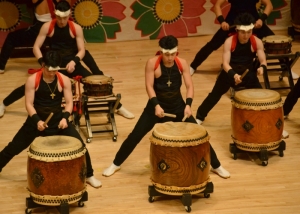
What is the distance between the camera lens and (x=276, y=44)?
8.24 m

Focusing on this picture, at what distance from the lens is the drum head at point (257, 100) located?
6.49 metres

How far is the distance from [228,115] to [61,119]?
244cm

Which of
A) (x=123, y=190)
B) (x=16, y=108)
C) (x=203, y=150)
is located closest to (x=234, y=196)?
(x=203, y=150)

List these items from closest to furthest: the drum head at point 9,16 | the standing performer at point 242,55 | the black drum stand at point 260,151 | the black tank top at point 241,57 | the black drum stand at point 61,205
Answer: the black drum stand at point 61,205 < the black drum stand at point 260,151 < the standing performer at point 242,55 < the black tank top at point 241,57 < the drum head at point 9,16

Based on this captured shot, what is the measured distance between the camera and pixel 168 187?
230 inches

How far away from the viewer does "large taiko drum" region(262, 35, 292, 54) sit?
27.0ft

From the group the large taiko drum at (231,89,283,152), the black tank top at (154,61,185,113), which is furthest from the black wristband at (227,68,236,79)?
the black tank top at (154,61,185,113)

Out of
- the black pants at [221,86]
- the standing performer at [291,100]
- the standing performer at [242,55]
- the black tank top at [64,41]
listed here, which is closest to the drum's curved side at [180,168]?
the standing performer at [242,55]

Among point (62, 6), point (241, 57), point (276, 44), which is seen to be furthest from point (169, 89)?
point (276, 44)

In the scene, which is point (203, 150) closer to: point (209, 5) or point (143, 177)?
point (143, 177)

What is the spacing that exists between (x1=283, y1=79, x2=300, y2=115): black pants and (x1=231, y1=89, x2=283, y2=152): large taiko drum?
700 mm

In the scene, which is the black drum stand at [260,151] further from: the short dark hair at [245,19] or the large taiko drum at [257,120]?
the short dark hair at [245,19]

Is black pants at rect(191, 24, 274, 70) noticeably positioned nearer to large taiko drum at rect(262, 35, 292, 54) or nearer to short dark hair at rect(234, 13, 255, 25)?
large taiko drum at rect(262, 35, 292, 54)

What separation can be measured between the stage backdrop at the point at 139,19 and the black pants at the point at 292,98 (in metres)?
3.28
